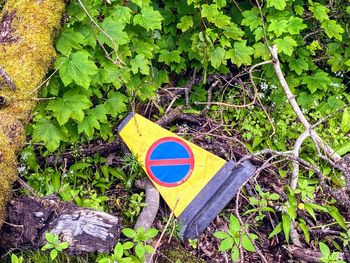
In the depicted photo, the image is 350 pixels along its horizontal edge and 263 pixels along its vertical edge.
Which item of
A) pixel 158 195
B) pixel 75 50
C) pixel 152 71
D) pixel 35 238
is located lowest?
pixel 158 195

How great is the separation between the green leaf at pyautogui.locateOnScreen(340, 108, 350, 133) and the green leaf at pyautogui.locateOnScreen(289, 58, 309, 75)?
51 cm

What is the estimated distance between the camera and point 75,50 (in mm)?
3080

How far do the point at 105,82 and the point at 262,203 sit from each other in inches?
55.6

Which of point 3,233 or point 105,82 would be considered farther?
point 105,82

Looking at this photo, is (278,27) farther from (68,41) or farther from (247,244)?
(247,244)

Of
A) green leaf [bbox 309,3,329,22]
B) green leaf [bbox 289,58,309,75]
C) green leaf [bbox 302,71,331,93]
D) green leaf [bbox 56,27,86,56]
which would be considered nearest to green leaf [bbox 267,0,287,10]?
green leaf [bbox 309,3,329,22]

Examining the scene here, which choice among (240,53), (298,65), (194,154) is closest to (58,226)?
(194,154)

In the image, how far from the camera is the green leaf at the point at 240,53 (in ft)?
11.9

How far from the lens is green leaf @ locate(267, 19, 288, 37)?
3.51m

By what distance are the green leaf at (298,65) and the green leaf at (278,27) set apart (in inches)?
17.4

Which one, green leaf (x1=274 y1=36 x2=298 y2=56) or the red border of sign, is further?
green leaf (x1=274 y1=36 x2=298 y2=56)

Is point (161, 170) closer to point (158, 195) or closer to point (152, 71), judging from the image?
point (158, 195)

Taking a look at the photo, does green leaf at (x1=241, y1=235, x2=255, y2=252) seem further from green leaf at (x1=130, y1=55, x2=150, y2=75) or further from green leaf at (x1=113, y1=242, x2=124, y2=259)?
green leaf at (x1=130, y1=55, x2=150, y2=75)

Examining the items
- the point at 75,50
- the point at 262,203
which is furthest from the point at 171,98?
the point at 262,203
